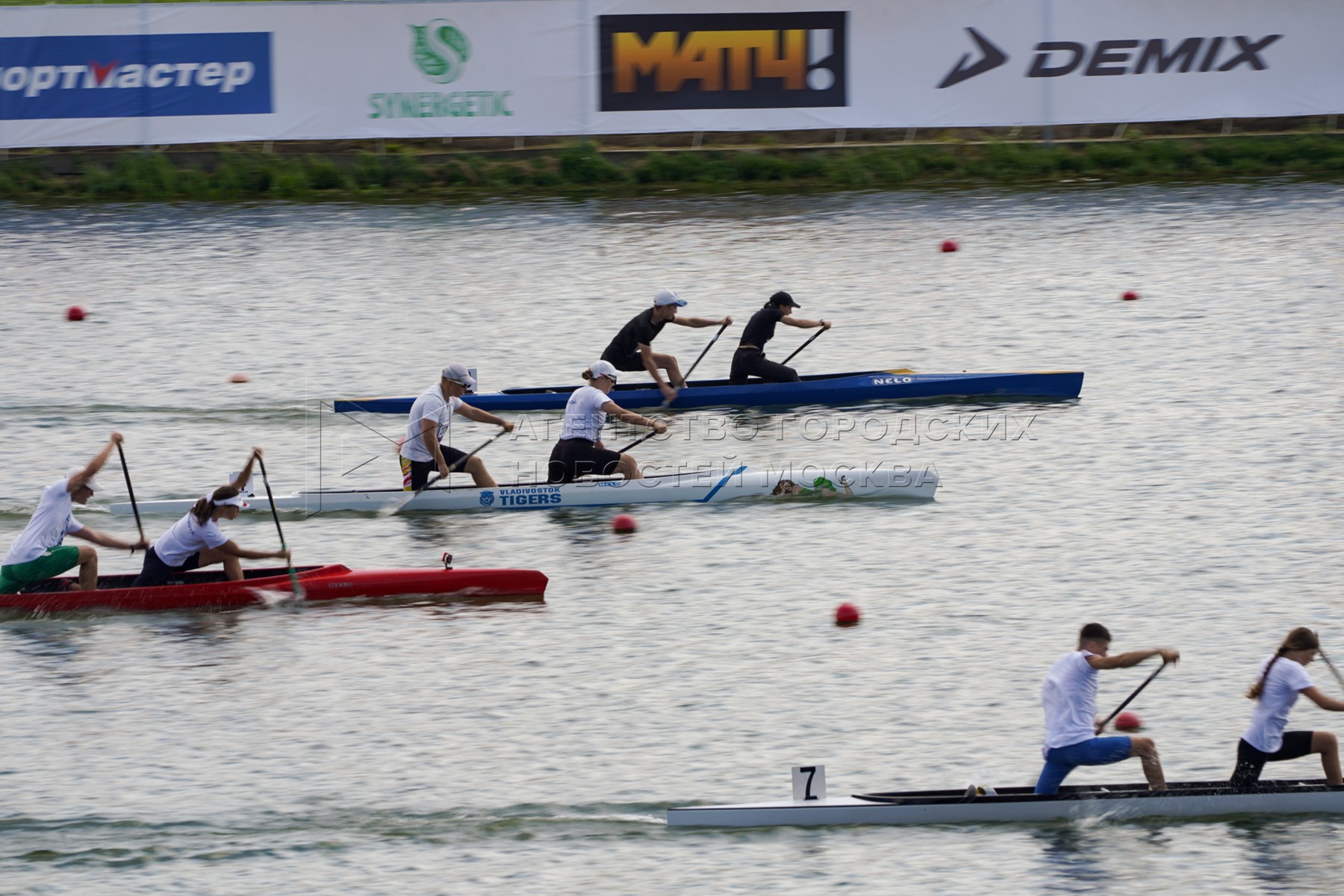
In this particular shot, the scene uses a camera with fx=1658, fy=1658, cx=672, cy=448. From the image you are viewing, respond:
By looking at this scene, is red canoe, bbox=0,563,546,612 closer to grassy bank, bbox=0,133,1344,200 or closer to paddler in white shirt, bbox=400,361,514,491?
paddler in white shirt, bbox=400,361,514,491

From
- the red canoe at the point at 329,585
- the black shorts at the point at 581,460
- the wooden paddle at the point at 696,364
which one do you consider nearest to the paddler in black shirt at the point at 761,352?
the wooden paddle at the point at 696,364

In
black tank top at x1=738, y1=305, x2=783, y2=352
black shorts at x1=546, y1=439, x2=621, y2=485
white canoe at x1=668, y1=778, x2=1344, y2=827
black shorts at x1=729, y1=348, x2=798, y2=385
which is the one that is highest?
black tank top at x1=738, y1=305, x2=783, y2=352

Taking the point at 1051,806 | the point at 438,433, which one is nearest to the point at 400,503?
the point at 438,433

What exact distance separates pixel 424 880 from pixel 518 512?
650 cm

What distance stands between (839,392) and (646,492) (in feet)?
11.4

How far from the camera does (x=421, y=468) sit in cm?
1541

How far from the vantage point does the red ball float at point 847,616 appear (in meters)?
12.5

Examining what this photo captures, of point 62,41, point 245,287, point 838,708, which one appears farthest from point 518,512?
point 62,41

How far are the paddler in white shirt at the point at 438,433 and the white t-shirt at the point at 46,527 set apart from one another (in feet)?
11.1

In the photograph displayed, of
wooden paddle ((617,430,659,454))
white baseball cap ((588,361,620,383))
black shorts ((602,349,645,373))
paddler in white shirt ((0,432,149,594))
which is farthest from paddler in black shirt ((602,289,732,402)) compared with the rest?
paddler in white shirt ((0,432,149,594))

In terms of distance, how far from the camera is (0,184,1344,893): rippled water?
31.2 feet

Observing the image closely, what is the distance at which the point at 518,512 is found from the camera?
15.4 m

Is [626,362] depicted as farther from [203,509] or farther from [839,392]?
[203,509]

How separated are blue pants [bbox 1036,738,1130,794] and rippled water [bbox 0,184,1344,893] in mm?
397
